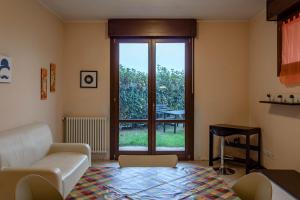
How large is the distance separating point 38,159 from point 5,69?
1.18m

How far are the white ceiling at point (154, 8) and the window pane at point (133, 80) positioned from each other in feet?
Result: 2.10

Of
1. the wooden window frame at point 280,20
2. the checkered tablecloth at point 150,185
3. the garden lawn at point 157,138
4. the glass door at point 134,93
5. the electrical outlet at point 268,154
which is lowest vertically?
the electrical outlet at point 268,154

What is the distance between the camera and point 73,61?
5.15 meters

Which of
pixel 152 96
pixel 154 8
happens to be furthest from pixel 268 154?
pixel 154 8

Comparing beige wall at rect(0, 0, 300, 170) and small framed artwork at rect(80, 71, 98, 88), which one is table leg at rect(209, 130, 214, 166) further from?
small framed artwork at rect(80, 71, 98, 88)

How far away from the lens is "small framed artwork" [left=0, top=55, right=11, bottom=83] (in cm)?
306

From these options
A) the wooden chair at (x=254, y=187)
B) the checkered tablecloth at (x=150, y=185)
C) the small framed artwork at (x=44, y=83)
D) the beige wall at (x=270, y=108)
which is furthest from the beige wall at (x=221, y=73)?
the wooden chair at (x=254, y=187)

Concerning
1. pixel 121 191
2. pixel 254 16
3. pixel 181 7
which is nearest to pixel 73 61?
pixel 181 7

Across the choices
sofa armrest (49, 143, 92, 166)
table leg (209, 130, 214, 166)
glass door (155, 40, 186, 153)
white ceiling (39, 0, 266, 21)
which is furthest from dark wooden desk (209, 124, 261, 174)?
sofa armrest (49, 143, 92, 166)

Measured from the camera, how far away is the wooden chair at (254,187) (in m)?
1.69

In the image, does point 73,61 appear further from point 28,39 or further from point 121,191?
point 121,191

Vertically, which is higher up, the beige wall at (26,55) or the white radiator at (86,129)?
the beige wall at (26,55)

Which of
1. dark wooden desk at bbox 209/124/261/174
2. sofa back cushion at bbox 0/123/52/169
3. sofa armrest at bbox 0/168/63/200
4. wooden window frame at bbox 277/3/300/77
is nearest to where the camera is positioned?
sofa armrest at bbox 0/168/63/200

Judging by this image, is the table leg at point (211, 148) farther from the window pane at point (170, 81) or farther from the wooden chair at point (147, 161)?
the wooden chair at point (147, 161)
